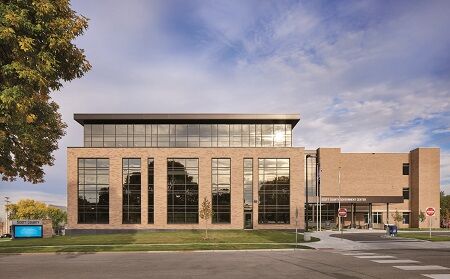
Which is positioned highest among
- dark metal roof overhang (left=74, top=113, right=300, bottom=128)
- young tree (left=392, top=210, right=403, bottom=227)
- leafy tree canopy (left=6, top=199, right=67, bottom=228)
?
dark metal roof overhang (left=74, top=113, right=300, bottom=128)

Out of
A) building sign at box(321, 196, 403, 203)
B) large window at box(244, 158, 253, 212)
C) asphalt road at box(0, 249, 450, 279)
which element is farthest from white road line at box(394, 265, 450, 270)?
building sign at box(321, 196, 403, 203)

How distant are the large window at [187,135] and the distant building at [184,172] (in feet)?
0.48

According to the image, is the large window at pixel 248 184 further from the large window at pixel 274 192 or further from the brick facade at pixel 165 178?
the large window at pixel 274 192

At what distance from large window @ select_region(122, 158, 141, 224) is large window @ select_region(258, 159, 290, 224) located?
16.9 metres

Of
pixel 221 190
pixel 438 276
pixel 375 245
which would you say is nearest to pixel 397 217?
pixel 221 190

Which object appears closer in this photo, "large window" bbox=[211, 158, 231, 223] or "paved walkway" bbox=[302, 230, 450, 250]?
"paved walkway" bbox=[302, 230, 450, 250]

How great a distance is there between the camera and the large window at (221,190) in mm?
52000

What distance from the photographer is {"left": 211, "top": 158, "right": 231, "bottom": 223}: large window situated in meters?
52.0

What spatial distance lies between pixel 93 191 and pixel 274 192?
82.8 ft

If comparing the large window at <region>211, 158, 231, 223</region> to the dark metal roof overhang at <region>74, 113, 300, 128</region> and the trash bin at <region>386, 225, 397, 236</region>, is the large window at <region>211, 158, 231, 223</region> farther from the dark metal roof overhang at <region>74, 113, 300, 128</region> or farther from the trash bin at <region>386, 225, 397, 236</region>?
the trash bin at <region>386, 225, 397, 236</region>

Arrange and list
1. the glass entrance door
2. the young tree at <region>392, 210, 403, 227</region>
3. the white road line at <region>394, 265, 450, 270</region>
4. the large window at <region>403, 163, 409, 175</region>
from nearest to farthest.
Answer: the white road line at <region>394, 265, 450, 270</region> → the glass entrance door → the young tree at <region>392, 210, 403, 227</region> → the large window at <region>403, 163, 409, 175</region>

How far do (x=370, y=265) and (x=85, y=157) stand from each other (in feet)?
141

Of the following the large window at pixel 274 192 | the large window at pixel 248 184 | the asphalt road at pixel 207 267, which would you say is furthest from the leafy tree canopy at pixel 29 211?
the asphalt road at pixel 207 267

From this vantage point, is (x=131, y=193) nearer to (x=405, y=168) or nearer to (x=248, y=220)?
(x=248, y=220)
